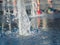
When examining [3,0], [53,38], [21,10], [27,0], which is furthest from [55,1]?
[53,38]

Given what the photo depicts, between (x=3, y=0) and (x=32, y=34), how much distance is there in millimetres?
12948

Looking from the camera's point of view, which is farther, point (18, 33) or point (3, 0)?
point (3, 0)

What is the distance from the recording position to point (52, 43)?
6766 millimetres

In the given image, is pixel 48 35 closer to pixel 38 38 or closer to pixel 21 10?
pixel 38 38

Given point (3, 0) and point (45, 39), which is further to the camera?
point (3, 0)

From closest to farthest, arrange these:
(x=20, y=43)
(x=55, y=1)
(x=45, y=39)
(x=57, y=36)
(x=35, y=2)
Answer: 1. (x=20, y=43)
2. (x=45, y=39)
3. (x=57, y=36)
4. (x=35, y=2)
5. (x=55, y=1)

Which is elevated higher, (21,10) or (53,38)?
(21,10)

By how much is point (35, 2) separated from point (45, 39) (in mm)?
9124

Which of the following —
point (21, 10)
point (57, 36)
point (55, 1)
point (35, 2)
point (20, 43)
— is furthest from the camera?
point (55, 1)

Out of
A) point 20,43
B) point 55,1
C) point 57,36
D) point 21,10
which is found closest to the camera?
point 20,43

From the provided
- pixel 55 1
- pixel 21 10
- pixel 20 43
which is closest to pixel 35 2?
pixel 55 1

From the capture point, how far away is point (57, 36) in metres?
7.71

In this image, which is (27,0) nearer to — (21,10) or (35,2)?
(35,2)

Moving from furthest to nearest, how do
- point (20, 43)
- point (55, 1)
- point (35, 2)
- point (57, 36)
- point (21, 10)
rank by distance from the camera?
point (55, 1) → point (35, 2) → point (21, 10) → point (57, 36) → point (20, 43)
